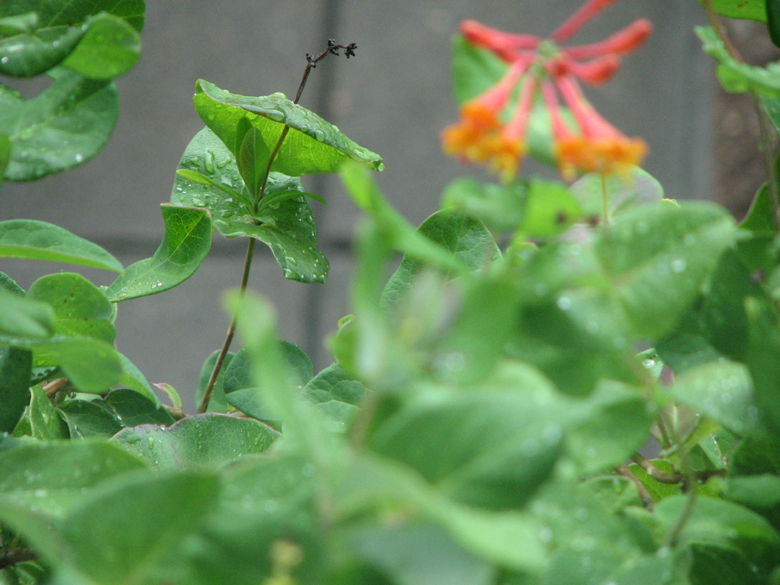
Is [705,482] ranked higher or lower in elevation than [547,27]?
lower

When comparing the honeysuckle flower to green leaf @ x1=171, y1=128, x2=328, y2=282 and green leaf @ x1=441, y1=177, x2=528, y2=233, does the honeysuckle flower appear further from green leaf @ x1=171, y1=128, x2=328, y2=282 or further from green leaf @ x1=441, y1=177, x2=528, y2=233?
green leaf @ x1=171, y1=128, x2=328, y2=282

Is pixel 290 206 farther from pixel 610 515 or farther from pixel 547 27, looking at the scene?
pixel 547 27

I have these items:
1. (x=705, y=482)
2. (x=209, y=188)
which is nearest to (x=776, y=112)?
(x=705, y=482)

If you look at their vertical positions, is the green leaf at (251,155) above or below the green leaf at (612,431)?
above

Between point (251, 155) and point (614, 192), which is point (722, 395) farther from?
point (251, 155)

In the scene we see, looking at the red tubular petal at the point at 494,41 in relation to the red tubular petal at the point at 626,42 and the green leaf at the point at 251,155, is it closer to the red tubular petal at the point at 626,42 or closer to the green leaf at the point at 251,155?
the red tubular petal at the point at 626,42

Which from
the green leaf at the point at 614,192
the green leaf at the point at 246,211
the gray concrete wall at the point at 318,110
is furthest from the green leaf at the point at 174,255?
the gray concrete wall at the point at 318,110
